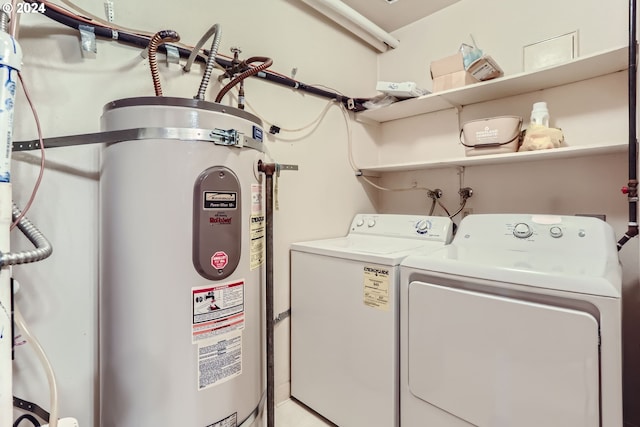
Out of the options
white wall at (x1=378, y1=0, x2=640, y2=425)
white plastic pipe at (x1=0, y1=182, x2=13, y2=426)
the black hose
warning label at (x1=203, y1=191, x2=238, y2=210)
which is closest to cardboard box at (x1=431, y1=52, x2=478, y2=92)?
white wall at (x1=378, y1=0, x2=640, y2=425)

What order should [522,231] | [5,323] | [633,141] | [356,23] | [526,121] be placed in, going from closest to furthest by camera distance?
[5,323], [633,141], [522,231], [526,121], [356,23]

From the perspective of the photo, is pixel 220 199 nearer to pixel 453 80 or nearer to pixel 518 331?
pixel 518 331

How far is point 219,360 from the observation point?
1.01 metres

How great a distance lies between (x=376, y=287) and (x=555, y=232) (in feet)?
2.66

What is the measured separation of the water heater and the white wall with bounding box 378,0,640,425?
1.62 metres

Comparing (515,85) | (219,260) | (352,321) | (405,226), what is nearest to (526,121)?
(515,85)

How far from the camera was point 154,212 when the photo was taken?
93cm

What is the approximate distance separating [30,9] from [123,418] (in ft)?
4.50

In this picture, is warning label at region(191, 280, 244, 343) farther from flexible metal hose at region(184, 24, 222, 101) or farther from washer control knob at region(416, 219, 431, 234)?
washer control knob at region(416, 219, 431, 234)

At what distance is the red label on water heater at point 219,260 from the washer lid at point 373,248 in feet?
→ 2.11

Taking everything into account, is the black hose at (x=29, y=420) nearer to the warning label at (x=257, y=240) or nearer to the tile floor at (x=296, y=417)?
the warning label at (x=257, y=240)

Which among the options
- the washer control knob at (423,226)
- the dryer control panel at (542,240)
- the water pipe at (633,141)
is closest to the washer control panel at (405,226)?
the washer control knob at (423,226)

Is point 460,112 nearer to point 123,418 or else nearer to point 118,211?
point 118,211

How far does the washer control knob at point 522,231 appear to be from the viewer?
4.51 feet
